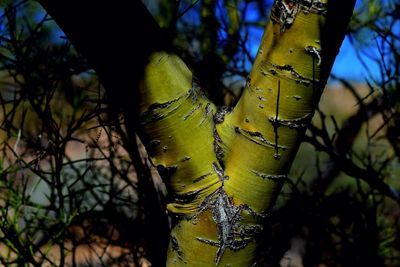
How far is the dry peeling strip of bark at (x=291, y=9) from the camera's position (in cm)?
99

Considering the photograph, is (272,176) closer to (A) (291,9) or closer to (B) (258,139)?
(B) (258,139)

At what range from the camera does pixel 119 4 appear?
1.00 metres

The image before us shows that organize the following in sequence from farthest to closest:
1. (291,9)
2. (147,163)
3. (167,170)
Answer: (147,163)
(167,170)
(291,9)

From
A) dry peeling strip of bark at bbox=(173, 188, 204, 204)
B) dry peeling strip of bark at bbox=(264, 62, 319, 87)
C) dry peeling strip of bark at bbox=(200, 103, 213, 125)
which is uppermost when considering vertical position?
dry peeling strip of bark at bbox=(264, 62, 319, 87)

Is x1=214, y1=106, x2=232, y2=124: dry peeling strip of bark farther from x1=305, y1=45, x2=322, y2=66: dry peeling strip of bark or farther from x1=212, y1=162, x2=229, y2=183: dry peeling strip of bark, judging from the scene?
x1=305, y1=45, x2=322, y2=66: dry peeling strip of bark

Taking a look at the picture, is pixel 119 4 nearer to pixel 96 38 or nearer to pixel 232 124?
pixel 96 38

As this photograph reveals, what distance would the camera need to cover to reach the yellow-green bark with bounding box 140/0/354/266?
1036 millimetres

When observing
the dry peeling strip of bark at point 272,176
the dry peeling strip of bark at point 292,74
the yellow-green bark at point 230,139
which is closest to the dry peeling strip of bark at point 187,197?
the yellow-green bark at point 230,139

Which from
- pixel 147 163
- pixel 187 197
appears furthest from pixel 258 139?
pixel 147 163

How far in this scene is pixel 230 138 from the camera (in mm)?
1094

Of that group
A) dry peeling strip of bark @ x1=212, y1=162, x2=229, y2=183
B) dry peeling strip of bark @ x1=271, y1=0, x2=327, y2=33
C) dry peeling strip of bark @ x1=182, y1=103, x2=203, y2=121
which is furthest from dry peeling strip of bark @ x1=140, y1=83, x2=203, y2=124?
dry peeling strip of bark @ x1=271, y1=0, x2=327, y2=33

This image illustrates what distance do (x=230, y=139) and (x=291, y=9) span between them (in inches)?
Result: 10.1

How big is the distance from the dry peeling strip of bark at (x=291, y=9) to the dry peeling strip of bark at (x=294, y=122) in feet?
0.51

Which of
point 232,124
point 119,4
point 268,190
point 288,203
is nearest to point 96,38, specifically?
point 119,4
